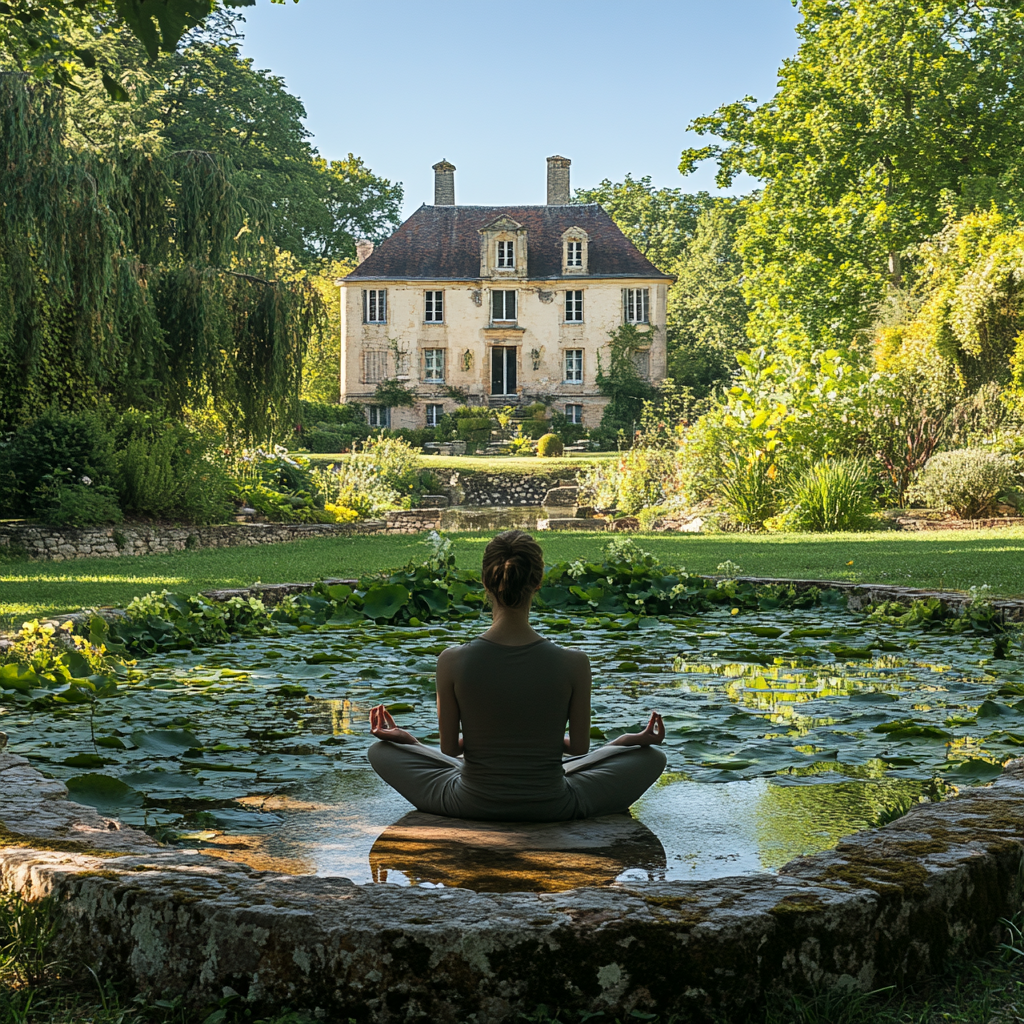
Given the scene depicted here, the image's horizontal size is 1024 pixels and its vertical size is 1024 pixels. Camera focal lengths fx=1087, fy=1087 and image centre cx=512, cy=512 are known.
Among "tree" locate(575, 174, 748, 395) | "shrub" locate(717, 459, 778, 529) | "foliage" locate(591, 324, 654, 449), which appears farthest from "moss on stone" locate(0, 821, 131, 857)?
"foliage" locate(591, 324, 654, 449)

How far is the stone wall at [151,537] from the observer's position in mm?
12898

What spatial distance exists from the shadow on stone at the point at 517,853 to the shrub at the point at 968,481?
14.7 meters

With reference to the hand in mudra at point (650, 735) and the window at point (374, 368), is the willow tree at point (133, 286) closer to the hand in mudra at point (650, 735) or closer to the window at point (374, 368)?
the hand in mudra at point (650, 735)

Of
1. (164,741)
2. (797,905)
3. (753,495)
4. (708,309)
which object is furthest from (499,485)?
(797,905)

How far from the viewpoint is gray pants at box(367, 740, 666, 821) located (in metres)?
3.37

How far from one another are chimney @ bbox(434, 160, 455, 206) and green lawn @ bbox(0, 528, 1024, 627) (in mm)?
31732

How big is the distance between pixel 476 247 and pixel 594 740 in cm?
4036

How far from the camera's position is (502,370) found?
42.4 m

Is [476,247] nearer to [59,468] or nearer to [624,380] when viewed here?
[624,380]

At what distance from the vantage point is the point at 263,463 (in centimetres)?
1970

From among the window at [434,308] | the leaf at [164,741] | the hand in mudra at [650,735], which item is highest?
the window at [434,308]

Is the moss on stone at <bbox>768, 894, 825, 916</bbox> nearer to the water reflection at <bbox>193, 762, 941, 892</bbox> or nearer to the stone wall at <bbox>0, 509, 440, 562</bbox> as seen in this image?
the water reflection at <bbox>193, 762, 941, 892</bbox>

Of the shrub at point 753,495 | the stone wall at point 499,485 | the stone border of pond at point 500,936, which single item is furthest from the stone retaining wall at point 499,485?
the stone border of pond at point 500,936

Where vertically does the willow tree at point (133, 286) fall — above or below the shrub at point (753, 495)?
above
